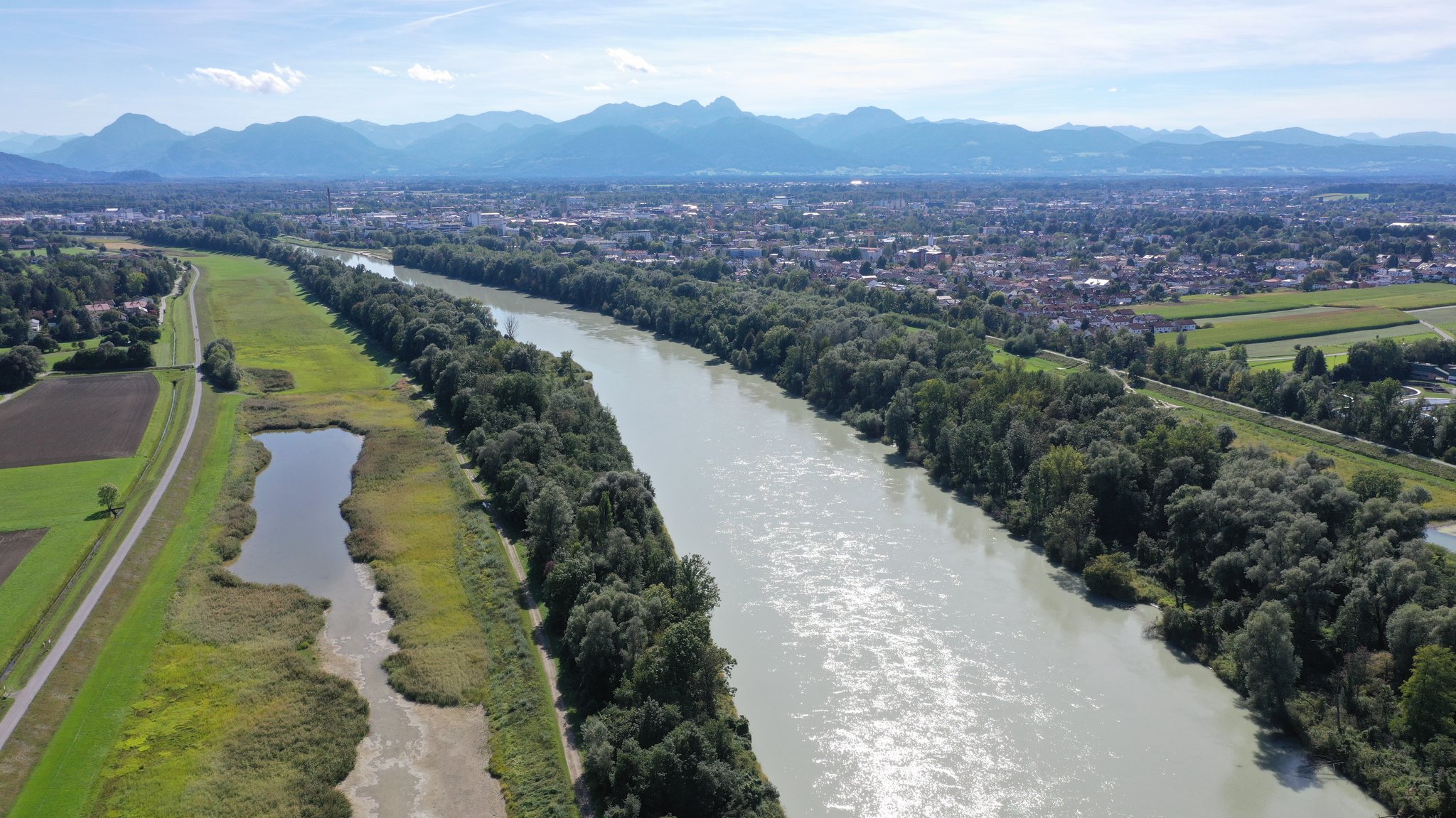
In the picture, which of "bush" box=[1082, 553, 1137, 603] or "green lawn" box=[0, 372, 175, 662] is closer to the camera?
"green lawn" box=[0, 372, 175, 662]

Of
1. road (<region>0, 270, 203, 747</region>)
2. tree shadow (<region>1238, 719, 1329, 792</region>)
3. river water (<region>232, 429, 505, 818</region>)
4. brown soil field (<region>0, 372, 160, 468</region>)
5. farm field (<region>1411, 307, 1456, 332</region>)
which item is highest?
farm field (<region>1411, 307, 1456, 332</region>)

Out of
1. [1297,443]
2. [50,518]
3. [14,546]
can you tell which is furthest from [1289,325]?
[14,546]

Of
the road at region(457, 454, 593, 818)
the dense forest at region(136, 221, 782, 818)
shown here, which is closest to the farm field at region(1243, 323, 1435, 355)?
the dense forest at region(136, 221, 782, 818)

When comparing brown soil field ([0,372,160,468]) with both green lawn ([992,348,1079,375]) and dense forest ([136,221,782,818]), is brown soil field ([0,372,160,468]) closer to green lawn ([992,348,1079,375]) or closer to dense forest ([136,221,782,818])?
dense forest ([136,221,782,818])

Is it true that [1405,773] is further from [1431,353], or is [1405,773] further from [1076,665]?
[1431,353]

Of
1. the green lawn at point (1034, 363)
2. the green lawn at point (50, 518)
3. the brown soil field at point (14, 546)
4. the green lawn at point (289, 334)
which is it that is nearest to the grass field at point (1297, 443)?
the green lawn at point (1034, 363)

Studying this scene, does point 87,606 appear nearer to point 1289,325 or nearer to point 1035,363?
point 1035,363

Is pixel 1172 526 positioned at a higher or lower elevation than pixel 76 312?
lower
